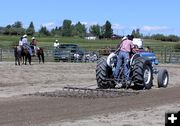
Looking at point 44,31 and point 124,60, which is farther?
point 44,31

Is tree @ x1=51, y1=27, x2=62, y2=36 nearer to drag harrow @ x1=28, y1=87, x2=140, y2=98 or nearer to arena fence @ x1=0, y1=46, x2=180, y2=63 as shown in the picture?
arena fence @ x1=0, y1=46, x2=180, y2=63

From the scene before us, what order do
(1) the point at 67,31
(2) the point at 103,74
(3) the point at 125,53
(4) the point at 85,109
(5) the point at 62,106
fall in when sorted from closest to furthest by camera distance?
(4) the point at 85,109
(5) the point at 62,106
(3) the point at 125,53
(2) the point at 103,74
(1) the point at 67,31

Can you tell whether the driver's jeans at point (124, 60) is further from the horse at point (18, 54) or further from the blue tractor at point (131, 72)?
the horse at point (18, 54)

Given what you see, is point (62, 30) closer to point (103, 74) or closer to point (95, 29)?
point (95, 29)

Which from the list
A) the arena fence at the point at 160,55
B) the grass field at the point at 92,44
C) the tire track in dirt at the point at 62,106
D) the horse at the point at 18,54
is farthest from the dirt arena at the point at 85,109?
the grass field at the point at 92,44

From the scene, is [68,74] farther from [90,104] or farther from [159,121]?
[159,121]

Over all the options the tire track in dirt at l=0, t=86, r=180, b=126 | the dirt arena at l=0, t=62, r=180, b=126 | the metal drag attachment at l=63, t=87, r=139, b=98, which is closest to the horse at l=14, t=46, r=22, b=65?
the dirt arena at l=0, t=62, r=180, b=126

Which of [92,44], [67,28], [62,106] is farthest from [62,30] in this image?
[62,106]

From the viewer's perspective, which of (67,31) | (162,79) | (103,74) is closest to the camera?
(103,74)

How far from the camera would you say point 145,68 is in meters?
16.5

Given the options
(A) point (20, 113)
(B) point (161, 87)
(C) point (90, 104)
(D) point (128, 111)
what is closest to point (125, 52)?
(B) point (161, 87)

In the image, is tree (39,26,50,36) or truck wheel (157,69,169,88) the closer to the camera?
truck wheel (157,69,169,88)

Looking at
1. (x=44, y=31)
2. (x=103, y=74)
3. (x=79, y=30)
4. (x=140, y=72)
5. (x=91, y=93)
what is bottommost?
(x=91, y=93)

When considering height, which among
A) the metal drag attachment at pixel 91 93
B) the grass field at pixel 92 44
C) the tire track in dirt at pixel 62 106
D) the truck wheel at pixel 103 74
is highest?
the grass field at pixel 92 44
